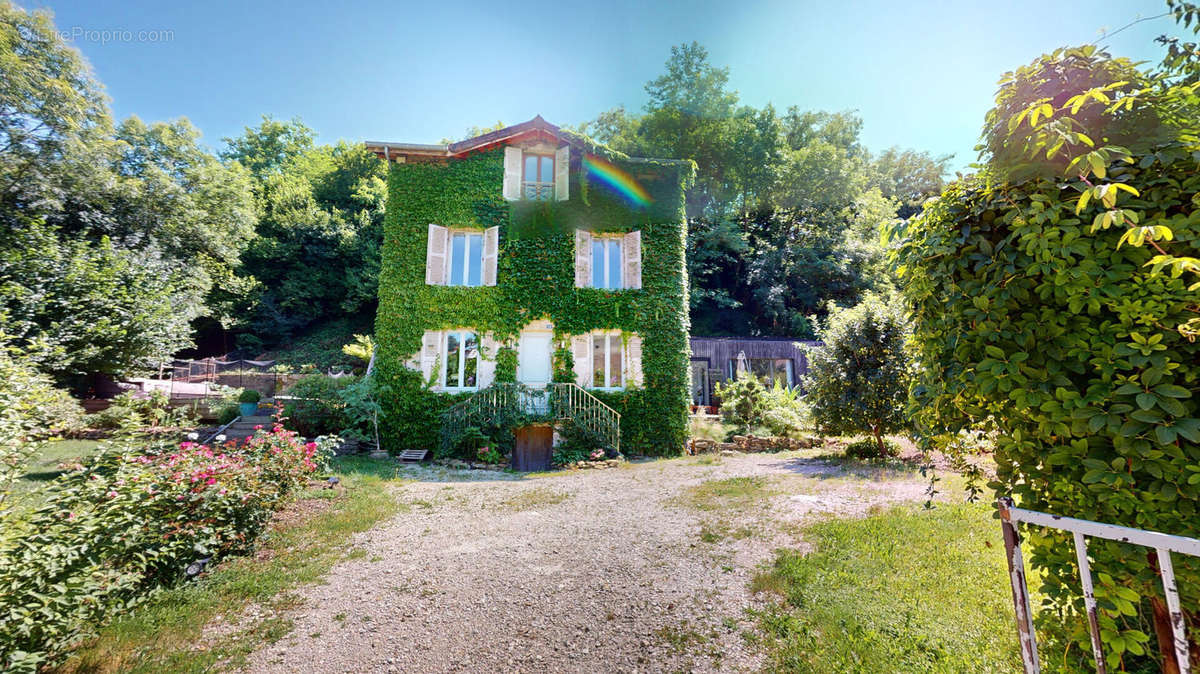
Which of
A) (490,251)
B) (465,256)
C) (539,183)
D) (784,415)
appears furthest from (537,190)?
(784,415)

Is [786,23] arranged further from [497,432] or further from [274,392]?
[274,392]

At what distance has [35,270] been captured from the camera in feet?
36.7

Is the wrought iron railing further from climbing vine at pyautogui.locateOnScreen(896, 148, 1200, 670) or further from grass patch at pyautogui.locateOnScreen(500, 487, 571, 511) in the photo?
climbing vine at pyautogui.locateOnScreen(896, 148, 1200, 670)

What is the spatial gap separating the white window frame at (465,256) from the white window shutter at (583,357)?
118 inches

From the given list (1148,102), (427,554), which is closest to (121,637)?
Result: (427,554)

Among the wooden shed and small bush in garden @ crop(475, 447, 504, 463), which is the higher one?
the wooden shed

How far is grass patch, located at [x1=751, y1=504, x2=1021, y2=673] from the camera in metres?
2.75

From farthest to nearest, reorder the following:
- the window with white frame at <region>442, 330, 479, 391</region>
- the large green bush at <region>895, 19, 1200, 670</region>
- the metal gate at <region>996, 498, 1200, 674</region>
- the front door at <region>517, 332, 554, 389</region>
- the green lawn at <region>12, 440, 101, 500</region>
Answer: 1. the front door at <region>517, 332, 554, 389</region>
2. the window with white frame at <region>442, 330, 479, 391</region>
3. the green lawn at <region>12, 440, 101, 500</region>
4. the large green bush at <region>895, 19, 1200, 670</region>
5. the metal gate at <region>996, 498, 1200, 674</region>

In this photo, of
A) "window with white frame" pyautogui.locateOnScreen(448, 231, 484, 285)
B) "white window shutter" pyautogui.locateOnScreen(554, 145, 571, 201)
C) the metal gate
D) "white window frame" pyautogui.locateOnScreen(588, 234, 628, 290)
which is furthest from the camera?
"white window shutter" pyautogui.locateOnScreen(554, 145, 571, 201)

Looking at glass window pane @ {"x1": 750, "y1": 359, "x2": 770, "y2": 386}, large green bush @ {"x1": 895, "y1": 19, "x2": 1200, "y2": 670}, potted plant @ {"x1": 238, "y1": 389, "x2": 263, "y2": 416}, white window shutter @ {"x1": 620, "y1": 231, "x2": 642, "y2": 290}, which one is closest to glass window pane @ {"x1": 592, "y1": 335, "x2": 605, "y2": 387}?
white window shutter @ {"x1": 620, "y1": 231, "x2": 642, "y2": 290}

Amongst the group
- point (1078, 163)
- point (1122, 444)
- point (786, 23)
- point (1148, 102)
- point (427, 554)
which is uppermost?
point (786, 23)

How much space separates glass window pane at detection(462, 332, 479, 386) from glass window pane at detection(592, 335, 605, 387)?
299 cm

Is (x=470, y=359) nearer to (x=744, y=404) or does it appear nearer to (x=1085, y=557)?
(x=744, y=404)

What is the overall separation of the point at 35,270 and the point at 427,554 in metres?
14.9
